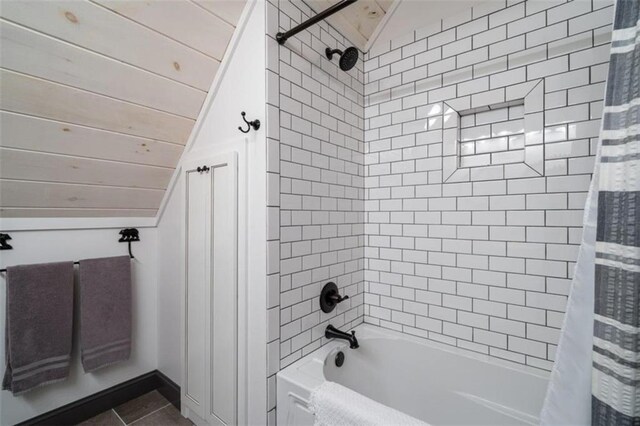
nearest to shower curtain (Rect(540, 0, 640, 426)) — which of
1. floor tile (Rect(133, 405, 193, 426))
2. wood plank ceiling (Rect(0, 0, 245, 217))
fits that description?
wood plank ceiling (Rect(0, 0, 245, 217))

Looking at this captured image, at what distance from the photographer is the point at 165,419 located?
5.86ft

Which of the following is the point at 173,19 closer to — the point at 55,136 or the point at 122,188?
the point at 55,136

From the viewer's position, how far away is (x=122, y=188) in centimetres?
178

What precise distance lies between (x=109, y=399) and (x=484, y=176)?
8.74 ft

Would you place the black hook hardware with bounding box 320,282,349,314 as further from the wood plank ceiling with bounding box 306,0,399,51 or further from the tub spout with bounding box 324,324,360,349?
the wood plank ceiling with bounding box 306,0,399,51

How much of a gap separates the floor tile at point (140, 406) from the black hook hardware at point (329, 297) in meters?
1.37

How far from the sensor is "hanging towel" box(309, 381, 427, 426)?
976 mm

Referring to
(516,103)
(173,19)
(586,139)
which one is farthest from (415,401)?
(173,19)

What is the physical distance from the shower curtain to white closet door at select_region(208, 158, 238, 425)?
4.08 feet

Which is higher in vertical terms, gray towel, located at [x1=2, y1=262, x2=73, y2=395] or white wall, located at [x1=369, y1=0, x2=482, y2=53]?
white wall, located at [x1=369, y1=0, x2=482, y2=53]

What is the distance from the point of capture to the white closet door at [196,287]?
5.22 feet

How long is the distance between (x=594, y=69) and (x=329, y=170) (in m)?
1.24

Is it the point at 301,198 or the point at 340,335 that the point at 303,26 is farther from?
the point at 340,335

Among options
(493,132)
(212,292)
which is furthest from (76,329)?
(493,132)
